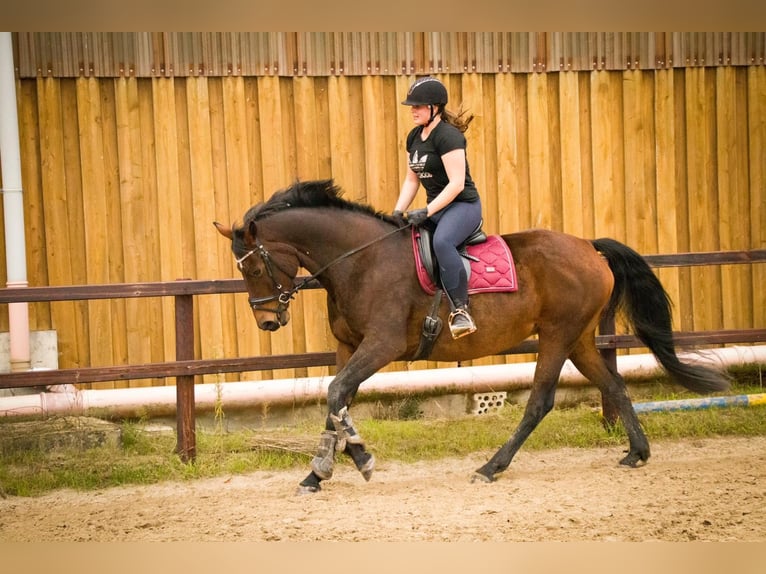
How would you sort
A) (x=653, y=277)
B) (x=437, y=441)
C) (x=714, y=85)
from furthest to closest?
(x=714, y=85) < (x=437, y=441) < (x=653, y=277)

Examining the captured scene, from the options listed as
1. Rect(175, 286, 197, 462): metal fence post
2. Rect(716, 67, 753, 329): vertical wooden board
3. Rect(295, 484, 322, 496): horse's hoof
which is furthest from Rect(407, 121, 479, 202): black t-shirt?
Rect(716, 67, 753, 329): vertical wooden board

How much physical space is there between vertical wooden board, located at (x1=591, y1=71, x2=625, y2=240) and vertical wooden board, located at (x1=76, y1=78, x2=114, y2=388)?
478 cm

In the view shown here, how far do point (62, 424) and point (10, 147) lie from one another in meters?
2.44

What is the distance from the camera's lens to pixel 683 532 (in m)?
5.02

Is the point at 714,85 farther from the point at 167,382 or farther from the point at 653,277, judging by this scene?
the point at 167,382

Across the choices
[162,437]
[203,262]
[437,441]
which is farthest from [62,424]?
[437,441]

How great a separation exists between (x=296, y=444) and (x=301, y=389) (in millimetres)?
1014

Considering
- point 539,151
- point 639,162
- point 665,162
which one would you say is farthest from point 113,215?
point 665,162

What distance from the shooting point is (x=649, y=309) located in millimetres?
6930

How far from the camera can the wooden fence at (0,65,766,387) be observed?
26.2 ft

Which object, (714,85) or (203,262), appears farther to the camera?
(714,85)

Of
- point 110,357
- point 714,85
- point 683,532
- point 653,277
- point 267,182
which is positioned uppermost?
point 714,85

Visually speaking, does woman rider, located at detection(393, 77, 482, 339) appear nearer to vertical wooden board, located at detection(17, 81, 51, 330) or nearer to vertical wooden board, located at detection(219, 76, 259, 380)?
vertical wooden board, located at detection(219, 76, 259, 380)

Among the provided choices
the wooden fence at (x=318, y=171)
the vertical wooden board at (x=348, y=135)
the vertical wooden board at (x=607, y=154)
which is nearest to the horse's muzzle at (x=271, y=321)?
the wooden fence at (x=318, y=171)
